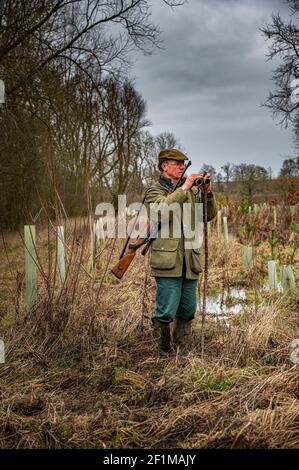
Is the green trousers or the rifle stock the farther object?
the rifle stock

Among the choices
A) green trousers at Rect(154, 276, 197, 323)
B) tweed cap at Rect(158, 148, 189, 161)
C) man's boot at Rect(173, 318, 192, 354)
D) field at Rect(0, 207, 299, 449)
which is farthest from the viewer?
man's boot at Rect(173, 318, 192, 354)

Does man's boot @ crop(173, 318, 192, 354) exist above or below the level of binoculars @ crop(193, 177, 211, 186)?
below

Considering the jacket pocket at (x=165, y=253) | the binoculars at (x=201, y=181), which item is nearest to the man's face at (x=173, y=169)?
the binoculars at (x=201, y=181)

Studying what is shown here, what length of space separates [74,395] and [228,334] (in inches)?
54.5

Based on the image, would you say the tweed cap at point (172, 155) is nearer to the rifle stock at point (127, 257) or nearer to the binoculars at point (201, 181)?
the binoculars at point (201, 181)

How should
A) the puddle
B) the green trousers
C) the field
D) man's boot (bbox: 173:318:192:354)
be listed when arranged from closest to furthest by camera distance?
the field → the green trousers → man's boot (bbox: 173:318:192:354) → the puddle

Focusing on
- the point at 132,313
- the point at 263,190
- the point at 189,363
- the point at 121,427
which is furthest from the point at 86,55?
the point at 263,190

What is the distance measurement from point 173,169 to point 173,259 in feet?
2.40

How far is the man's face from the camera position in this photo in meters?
4.29

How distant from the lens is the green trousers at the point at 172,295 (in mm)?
4141
